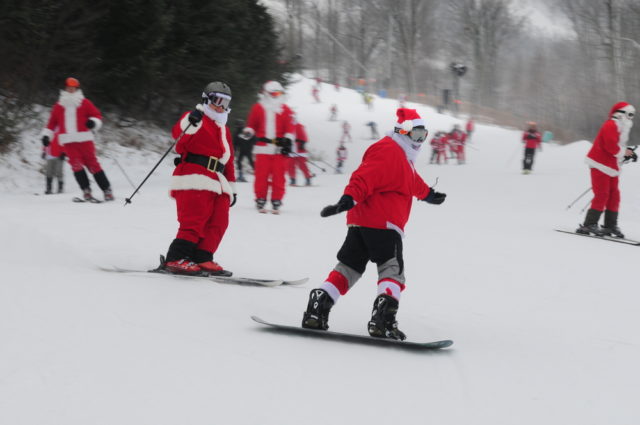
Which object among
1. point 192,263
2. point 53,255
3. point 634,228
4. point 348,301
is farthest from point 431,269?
point 634,228

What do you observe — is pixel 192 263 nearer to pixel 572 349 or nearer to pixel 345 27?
pixel 572 349

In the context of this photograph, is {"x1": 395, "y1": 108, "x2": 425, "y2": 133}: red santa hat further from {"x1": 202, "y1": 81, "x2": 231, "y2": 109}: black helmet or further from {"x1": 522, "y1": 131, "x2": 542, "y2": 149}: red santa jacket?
{"x1": 522, "y1": 131, "x2": 542, "y2": 149}: red santa jacket

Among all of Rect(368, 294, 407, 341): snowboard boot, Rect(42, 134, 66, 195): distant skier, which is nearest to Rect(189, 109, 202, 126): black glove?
Rect(368, 294, 407, 341): snowboard boot

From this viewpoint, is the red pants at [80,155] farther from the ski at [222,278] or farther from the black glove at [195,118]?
the black glove at [195,118]

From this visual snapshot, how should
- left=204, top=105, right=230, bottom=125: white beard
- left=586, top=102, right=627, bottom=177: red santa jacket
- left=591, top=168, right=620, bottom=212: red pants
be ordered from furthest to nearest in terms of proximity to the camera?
left=591, top=168, right=620, bottom=212: red pants < left=586, top=102, right=627, bottom=177: red santa jacket < left=204, top=105, right=230, bottom=125: white beard

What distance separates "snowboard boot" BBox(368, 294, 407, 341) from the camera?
4035mm

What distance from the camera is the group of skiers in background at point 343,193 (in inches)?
162

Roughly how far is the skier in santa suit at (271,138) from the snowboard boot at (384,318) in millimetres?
5746

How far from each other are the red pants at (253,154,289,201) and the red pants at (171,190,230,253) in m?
4.11

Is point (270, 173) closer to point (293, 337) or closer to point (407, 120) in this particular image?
point (407, 120)

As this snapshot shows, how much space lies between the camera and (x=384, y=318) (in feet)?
13.3

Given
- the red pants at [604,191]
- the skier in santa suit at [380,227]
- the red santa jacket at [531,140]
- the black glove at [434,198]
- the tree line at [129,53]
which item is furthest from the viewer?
the red santa jacket at [531,140]

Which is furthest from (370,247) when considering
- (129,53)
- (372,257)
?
(129,53)

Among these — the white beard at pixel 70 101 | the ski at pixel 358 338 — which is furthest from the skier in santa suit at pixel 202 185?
the white beard at pixel 70 101
